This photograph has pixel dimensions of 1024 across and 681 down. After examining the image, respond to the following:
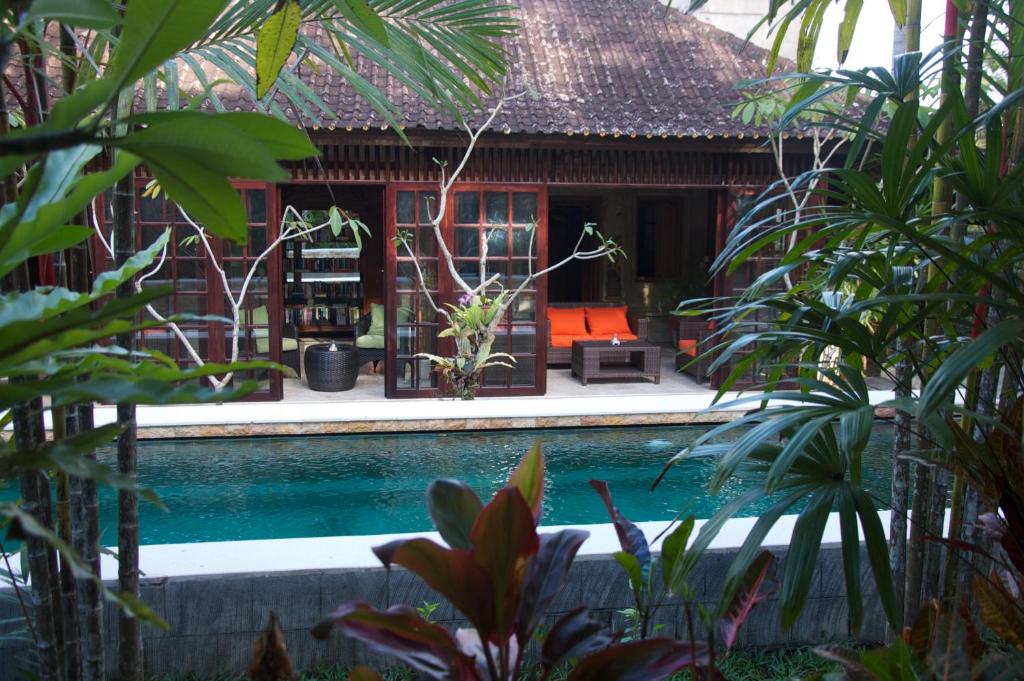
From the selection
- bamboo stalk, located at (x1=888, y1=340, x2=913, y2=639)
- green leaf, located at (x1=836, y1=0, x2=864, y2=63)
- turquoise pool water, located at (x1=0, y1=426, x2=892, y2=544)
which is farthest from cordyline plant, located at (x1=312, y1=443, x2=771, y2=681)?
turquoise pool water, located at (x1=0, y1=426, x2=892, y2=544)

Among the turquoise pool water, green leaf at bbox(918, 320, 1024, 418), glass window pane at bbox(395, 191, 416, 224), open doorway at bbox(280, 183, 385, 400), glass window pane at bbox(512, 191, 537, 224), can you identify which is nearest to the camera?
green leaf at bbox(918, 320, 1024, 418)

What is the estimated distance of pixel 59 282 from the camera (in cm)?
133

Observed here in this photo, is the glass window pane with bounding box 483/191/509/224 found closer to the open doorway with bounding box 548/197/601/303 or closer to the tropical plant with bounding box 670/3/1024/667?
the open doorway with bounding box 548/197/601/303

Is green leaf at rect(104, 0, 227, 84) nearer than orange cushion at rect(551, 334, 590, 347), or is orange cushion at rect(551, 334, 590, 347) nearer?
green leaf at rect(104, 0, 227, 84)

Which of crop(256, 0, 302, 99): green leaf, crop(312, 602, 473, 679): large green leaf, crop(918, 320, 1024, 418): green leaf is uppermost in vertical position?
crop(256, 0, 302, 99): green leaf

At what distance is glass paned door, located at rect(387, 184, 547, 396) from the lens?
7.96 metres

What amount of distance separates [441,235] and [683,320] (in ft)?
10.9

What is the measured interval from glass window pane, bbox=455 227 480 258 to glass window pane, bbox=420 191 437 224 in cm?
32

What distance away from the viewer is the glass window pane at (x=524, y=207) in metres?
8.12

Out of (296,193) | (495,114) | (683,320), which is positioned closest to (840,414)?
(495,114)

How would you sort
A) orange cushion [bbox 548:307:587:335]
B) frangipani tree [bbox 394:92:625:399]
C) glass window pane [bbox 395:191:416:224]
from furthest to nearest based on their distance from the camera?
orange cushion [bbox 548:307:587:335], glass window pane [bbox 395:191:416:224], frangipani tree [bbox 394:92:625:399]

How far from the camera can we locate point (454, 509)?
1.00m

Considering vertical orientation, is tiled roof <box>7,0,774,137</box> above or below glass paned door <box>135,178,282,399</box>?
above

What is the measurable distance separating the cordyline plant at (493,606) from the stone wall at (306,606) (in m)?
1.24
